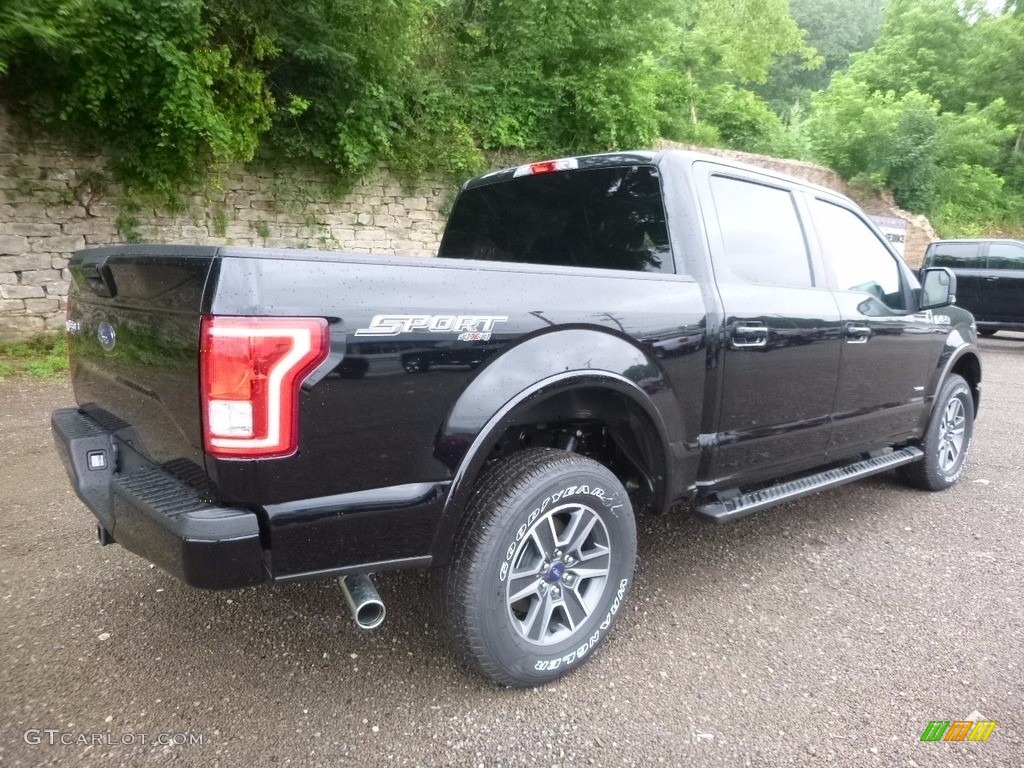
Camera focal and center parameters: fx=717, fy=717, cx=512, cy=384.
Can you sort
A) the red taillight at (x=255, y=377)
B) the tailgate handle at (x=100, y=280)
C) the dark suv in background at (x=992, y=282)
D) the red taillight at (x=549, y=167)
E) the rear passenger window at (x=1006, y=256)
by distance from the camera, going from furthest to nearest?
the rear passenger window at (x=1006, y=256) < the dark suv in background at (x=992, y=282) < the red taillight at (x=549, y=167) < the tailgate handle at (x=100, y=280) < the red taillight at (x=255, y=377)

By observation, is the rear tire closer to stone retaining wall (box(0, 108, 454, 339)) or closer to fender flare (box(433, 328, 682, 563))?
fender flare (box(433, 328, 682, 563))

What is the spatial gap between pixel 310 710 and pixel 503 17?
427 inches

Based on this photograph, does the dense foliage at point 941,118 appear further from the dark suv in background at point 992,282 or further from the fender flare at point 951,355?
the fender flare at point 951,355

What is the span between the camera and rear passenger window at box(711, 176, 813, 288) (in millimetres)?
3137

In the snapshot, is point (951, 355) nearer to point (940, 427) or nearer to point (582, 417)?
point (940, 427)

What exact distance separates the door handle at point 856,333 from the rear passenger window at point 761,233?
1.04 feet

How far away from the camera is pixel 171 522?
191cm

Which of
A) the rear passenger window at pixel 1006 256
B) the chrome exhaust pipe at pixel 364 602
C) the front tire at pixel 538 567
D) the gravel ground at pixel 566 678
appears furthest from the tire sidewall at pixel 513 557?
the rear passenger window at pixel 1006 256

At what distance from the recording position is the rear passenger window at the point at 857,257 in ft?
12.1

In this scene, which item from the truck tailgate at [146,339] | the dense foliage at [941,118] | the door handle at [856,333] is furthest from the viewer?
the dense foliage at [941,118]

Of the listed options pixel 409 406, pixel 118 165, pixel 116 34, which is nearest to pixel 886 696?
pixel 409 406

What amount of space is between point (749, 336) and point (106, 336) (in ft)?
8.06

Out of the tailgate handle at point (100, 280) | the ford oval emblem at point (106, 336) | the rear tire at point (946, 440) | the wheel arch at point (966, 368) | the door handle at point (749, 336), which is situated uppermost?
the tailgate handle at point (100, 280)

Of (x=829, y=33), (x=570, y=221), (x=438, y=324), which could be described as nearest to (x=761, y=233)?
(x=570, y=221)
